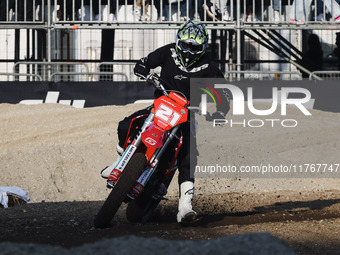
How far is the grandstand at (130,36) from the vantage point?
15.5m

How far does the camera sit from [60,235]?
21.5 feet

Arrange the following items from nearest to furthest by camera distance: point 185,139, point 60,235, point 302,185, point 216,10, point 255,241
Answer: point 255,241, point 60,235, point 185,139, point 302,185, point 216,10

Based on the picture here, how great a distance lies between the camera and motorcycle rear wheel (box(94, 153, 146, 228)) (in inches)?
258

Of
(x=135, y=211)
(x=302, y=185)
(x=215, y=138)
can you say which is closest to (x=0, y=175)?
(x=215, y=138)

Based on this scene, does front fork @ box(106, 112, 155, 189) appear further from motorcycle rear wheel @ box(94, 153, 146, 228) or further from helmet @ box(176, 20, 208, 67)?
helmet @ box(176, 20, 208, 67)

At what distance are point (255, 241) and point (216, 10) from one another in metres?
12.5

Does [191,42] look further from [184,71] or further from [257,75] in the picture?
[257,75]

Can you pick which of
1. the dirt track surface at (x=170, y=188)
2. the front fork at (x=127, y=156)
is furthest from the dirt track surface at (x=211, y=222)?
the front fork at (x=127, y=156)

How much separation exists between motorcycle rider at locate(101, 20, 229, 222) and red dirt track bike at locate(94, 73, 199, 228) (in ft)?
0.53

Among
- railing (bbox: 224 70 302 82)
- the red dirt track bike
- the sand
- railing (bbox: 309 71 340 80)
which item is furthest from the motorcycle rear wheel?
railing (bbox: 309 71 340 80)

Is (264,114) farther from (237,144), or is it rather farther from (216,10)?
(216,10)

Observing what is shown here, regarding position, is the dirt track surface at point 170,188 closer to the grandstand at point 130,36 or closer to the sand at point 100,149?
the sand at point 100,149

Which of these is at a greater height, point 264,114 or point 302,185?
point 264,114

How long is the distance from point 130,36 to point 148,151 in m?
11.0
